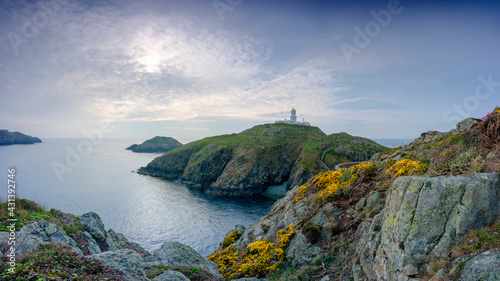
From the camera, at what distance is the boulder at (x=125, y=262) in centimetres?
1144

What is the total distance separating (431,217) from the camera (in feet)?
29.0

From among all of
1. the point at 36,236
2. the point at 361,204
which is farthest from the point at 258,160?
the point at 36,236

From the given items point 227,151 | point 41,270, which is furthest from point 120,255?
point 227,151

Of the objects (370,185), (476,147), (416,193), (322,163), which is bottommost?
(322,163)

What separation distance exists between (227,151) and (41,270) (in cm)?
9851

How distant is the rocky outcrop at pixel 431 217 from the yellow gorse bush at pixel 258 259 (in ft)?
33.4

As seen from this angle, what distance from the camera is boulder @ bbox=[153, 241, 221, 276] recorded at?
17.6 meters

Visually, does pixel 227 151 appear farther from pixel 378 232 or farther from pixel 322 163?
pixel 378 232

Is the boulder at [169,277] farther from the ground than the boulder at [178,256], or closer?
farther from the ground

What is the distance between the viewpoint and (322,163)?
85812 mm

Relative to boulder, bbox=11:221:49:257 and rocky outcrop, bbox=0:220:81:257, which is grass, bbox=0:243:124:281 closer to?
boulder, bbox=11:221:49:257

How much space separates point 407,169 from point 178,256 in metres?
21.3

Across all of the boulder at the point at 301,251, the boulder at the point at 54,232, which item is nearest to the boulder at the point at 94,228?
the boulder at the point at 54,232

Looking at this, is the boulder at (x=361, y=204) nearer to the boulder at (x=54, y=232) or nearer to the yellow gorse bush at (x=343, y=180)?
the yellow gorse bush at (x=343, y=180)
